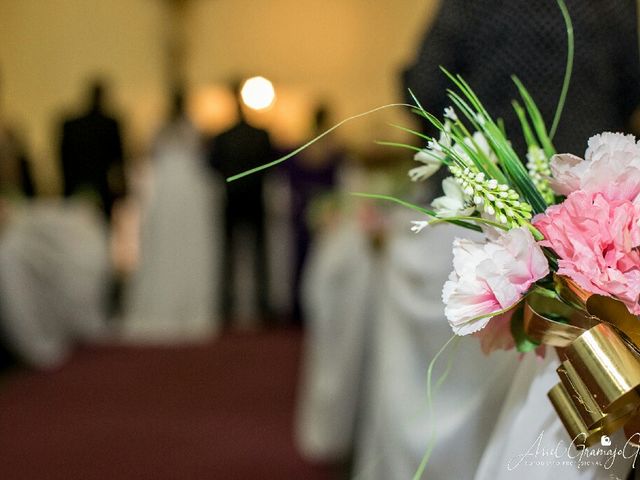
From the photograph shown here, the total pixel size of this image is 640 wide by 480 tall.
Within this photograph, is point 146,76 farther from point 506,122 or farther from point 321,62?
point 506,122

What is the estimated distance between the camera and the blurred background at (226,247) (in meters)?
1.43

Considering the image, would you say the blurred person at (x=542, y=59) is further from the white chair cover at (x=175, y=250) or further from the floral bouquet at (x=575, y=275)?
the white chair cover at (x=175, y=250)

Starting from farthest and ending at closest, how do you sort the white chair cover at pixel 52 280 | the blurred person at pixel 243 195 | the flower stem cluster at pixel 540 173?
the blurred person at pixel 243 195 → the white chair cover at pixel 52 280 → the flower stem cluster at pixel 540 173

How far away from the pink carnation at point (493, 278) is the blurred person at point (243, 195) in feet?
14.2

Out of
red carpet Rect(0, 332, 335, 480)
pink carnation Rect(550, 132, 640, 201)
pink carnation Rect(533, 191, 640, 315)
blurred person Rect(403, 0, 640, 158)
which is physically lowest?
red carpet Rect(0, 332, 335, 480)

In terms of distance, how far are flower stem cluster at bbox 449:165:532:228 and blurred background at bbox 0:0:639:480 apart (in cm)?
28

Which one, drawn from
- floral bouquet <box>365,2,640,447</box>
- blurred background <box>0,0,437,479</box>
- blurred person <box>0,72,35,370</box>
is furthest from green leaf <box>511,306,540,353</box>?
blurred person <box>0,72,35,370</box>

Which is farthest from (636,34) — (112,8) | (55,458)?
(112,8)

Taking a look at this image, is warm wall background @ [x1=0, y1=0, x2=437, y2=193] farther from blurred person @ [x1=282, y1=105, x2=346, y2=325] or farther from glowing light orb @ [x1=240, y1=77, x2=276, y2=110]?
blurred person @ [x1=282, y1=105, x2=346, y2=325]

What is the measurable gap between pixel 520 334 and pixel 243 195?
4.67 meters

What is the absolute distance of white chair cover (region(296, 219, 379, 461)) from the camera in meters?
2.35

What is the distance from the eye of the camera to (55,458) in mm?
2316

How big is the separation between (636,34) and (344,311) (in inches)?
54.0

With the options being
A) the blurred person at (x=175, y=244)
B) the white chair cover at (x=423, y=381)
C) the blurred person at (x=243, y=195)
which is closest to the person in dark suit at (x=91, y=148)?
the blurred person at (x=175, y=244)
